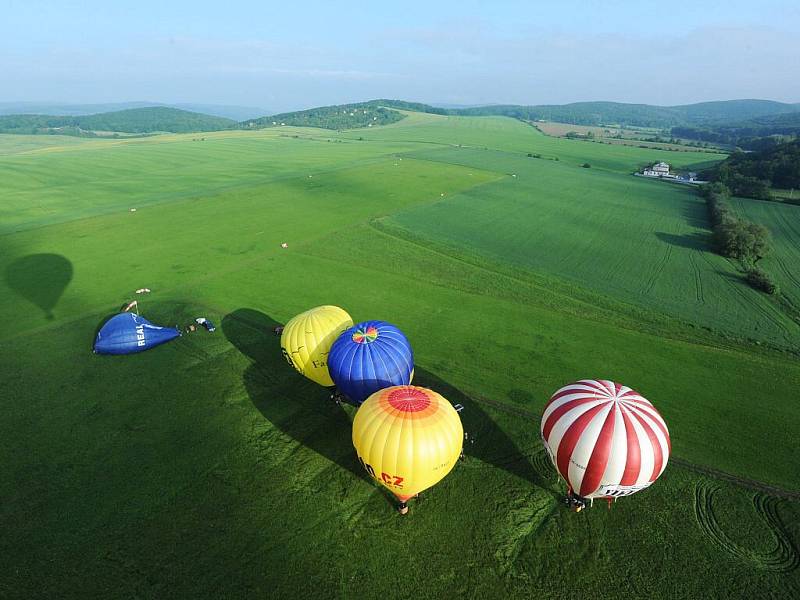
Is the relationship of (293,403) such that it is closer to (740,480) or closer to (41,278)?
(740,480)

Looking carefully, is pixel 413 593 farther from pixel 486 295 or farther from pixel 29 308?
pixel 29 308

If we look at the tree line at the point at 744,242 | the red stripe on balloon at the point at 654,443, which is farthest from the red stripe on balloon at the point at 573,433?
the tree line at the point at 744,242

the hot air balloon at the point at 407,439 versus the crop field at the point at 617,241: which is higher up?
the hot air balloon at the point at 407,439

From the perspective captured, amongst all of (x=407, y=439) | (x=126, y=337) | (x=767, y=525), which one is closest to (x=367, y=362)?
(x=407, y=439)

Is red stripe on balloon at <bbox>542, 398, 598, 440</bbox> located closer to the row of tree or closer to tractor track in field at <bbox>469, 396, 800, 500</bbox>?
tractor track in field at <bbox>469, 396, 800, 500</bbox>

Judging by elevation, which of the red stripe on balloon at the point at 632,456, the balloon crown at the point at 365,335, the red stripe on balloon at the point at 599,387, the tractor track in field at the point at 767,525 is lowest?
the tractor track in field at the point at 767,525

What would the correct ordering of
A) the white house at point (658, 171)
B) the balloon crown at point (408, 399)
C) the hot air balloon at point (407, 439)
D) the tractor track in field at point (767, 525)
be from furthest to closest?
1. the white house at point (658, 171)
2. the balloon crown at point (408, 399)
3. the tractor track in field at point (767, 525)
4. the hot air balloon at point (407, 439)

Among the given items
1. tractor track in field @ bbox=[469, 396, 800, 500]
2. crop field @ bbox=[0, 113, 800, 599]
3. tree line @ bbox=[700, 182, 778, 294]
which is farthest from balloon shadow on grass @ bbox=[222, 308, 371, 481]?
tree line @ bbox=[700, 182, 778, 294]

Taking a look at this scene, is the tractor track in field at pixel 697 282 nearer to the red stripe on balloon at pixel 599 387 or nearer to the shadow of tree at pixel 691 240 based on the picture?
the shadow of tree at pixel 691 240

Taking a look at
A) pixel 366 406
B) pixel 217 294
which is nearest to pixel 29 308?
pixel 217 294
